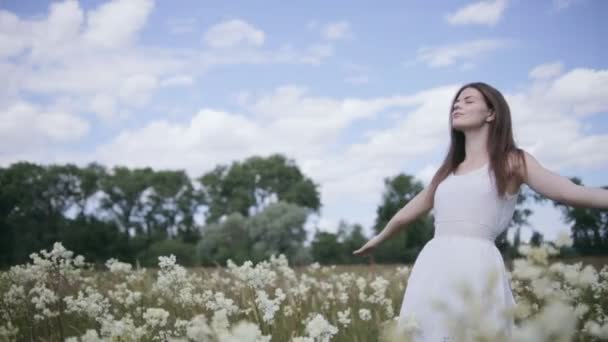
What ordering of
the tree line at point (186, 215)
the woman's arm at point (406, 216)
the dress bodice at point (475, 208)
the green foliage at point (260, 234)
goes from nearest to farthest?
the dress bodice at point (475, 208) → the woman's arm at point (406, 216) → the tree line at point (186, 215) → the green foliage at point (260, 234)

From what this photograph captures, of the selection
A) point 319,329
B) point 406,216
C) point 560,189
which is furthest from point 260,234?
point 319,329

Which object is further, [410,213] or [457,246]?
[410,213]

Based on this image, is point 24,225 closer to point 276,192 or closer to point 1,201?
point 1,201

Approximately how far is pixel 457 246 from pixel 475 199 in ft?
1.21

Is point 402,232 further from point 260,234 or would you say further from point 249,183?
point 249,183

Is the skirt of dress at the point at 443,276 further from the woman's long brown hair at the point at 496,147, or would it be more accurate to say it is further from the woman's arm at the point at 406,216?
the woman's arm at the point at 406,216

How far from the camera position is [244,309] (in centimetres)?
374

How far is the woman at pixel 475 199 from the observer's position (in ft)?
10.4

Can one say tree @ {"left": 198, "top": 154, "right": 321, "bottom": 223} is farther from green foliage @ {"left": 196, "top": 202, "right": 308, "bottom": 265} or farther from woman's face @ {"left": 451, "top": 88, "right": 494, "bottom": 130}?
woman's face @ {"left": 451, "top": 88, "right": 494, "bottom": 130}

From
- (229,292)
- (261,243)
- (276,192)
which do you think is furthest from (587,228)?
(276,192)

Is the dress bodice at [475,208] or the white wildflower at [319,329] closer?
the white wildflower at [319,329]

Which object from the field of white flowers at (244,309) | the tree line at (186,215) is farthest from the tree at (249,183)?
the field of white flowers at (244,309)

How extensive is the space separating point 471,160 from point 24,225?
38.5 metres

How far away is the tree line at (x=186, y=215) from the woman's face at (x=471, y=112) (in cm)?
1908
